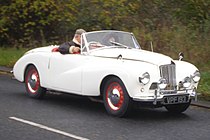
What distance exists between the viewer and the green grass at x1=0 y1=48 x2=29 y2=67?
16281 mm

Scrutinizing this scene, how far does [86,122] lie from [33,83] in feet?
8.59

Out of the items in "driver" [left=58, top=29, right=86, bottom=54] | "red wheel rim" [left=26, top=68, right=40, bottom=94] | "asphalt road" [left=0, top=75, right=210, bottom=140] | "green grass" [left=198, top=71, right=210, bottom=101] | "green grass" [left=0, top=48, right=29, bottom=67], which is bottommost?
"asphalt road" [left=0, top=75, right=210, bottom=140]

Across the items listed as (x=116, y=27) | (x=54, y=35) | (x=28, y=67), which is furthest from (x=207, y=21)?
(x=28, y=67)

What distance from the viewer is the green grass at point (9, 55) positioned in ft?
53.4

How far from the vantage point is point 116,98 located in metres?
9.10

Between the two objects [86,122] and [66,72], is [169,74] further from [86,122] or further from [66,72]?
[66,72]

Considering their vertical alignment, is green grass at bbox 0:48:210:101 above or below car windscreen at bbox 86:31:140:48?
below

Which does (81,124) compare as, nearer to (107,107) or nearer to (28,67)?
(107,107)

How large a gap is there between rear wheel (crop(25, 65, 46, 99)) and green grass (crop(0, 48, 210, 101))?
11.5 ft

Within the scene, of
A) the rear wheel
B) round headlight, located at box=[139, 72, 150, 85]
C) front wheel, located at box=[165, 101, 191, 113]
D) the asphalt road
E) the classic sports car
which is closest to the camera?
the asphalt road

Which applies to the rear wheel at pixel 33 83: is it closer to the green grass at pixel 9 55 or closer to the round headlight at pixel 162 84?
the round headlight at pixel 162 84

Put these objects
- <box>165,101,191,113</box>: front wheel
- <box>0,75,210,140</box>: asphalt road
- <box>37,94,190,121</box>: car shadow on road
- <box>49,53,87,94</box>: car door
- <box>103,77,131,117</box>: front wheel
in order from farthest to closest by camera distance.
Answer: <box>49,53,87,94</box>: car door
<box>165,101,191,113</box>: front wheel
<box>37,94,190,121</box>: car shadow on road
<box>103,77,131,117</box>: front wheel
<box>0,75,210,140</box>: asphalt road

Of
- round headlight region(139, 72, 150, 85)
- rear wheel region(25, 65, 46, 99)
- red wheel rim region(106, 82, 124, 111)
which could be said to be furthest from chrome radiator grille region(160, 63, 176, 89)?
rear wheel region(25, 65, 46, 99)

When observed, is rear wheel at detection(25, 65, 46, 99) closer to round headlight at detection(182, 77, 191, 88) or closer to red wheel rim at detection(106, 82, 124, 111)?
red wheel rim at detection(106, 82, 124, 111)
